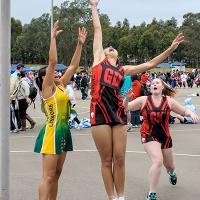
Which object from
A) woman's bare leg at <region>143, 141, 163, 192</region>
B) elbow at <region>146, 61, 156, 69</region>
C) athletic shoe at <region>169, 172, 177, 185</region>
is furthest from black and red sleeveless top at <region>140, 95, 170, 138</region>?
elbow at <region>146, 61, 156, 69</region>

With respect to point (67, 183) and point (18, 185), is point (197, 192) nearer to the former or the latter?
point (67, 183)

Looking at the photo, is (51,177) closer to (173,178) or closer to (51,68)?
(51,68)

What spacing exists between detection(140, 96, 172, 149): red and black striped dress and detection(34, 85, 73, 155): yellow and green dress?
75.3 inches

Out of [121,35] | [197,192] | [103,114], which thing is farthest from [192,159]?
[121,35]

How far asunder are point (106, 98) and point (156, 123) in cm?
175

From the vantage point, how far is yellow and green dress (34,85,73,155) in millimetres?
5539

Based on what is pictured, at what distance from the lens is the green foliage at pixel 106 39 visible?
78000 mm

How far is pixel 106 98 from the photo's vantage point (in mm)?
5715

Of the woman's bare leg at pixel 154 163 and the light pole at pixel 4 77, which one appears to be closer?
the light pole at pixel 4 77

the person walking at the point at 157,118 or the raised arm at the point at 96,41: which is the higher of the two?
the raised arm at the point at 96,41

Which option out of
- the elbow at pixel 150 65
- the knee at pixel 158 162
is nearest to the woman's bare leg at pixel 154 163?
the knee at pixel 158 162

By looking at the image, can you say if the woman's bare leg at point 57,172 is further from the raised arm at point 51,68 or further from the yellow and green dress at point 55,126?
the raised arm at point 51,68

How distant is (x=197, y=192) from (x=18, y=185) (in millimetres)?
2691

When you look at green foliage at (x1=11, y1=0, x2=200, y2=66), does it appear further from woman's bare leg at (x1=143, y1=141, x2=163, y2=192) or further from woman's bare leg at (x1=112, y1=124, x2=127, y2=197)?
woman's bare leg at (x1=112, y1=124, x2=127, y2=197)
